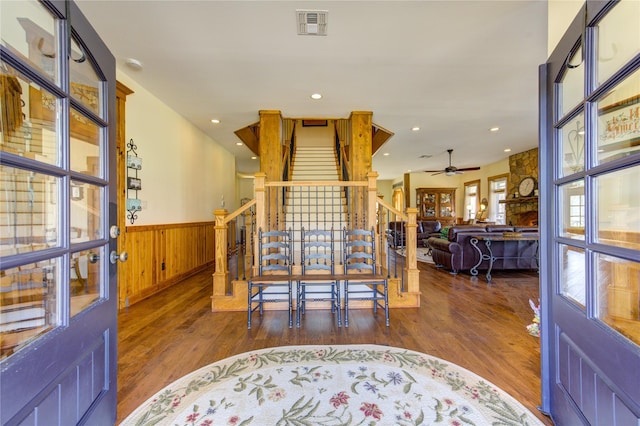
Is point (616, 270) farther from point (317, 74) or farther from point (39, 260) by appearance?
point (317, 74)

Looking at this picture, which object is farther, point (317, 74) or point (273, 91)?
point (273, 91)

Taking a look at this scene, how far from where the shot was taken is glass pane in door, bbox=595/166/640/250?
0.92 m

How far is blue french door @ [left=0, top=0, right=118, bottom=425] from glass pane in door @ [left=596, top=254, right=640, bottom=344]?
1.90 meters

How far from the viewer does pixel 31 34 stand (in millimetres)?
885

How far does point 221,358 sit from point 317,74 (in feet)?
10.1

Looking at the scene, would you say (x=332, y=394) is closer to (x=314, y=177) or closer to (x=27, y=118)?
(x=27, y=118)

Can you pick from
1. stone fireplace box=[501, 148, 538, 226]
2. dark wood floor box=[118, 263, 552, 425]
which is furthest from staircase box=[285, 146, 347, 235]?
stone fireplace box=[501, 148, 538, 226]

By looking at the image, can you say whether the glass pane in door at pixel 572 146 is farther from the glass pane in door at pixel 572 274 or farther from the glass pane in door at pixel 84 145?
the glass pane in door at pixel 84 145

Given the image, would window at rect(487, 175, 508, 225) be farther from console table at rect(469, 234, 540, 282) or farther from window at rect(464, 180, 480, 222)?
console table at rect(469, 234, 540, 282)

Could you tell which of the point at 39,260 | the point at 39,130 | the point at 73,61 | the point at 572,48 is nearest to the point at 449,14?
the point at 572,48

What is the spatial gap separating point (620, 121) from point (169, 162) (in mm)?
4814

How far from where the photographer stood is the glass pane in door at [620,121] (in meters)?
0.92

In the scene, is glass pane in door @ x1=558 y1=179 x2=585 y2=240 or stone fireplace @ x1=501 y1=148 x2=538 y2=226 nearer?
glass pane in door @ x1=558 y1=179 x2=585 y2=240

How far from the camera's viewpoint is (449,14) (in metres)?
2.26
